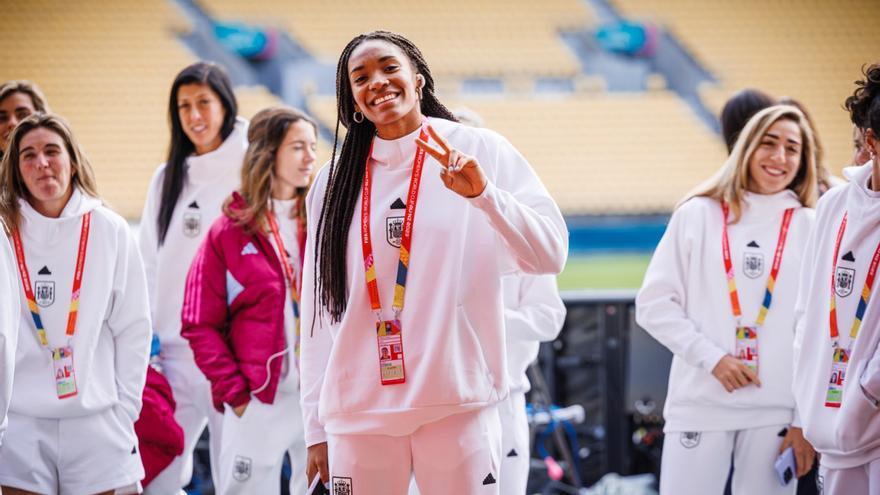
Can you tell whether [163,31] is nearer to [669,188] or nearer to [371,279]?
[669,188]

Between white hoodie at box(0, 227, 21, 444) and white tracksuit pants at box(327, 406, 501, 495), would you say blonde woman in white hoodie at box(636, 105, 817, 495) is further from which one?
white hoodie at box(0, 227, 21, 444)

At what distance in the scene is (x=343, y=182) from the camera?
249cm

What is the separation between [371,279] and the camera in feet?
7.79

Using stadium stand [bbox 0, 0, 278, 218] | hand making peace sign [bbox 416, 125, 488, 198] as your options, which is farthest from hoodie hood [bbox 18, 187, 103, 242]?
stadium stand [bbox 0, 0, 278, 218]

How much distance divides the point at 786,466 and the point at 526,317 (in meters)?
1.00

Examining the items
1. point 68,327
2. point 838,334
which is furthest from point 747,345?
point 68,327

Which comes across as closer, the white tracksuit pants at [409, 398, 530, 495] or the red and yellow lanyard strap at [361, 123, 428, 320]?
the red and yellow lanyard strap at [361, 123, 428, 320]

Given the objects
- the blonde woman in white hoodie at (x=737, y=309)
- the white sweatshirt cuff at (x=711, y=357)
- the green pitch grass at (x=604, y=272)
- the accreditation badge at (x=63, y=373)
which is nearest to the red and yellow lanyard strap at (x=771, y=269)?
the blonde woman in white hoodie at (x=737, y=309)

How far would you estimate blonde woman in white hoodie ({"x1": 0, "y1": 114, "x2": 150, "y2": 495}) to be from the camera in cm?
319

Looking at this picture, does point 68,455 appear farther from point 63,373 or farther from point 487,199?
point 487,199

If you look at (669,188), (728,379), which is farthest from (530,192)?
(669,188)

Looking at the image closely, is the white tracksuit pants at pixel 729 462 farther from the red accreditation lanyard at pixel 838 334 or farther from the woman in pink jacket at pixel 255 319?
the woman in pink jacket at pixel 255 319

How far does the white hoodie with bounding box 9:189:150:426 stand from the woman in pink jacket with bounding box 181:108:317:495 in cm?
24

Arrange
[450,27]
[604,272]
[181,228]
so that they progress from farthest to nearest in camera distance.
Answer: [450,27]
[604,272]
[181,228]
